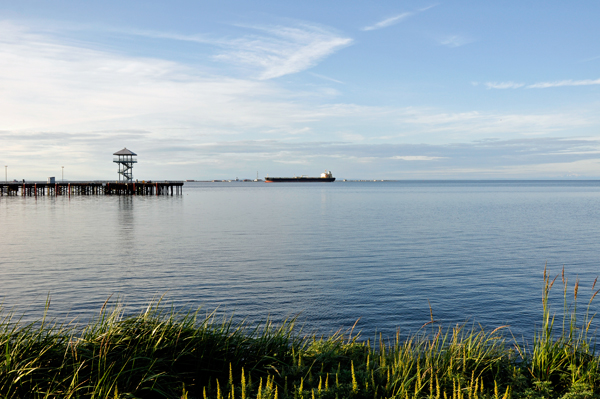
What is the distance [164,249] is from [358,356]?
24.4 metres

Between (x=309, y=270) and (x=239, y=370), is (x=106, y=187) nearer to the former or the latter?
(x=309, y=270)

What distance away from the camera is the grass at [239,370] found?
634cm

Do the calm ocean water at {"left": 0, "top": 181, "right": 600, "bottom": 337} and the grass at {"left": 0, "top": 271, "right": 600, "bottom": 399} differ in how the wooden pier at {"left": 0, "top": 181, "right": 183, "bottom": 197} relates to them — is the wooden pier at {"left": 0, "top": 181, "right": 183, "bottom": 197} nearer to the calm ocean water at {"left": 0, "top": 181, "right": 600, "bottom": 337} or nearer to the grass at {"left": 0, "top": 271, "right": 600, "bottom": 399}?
the calm ocean water at {"left": 0, "top": 181, "right": 600, "bottom": 337}

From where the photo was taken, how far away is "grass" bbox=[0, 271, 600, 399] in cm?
634

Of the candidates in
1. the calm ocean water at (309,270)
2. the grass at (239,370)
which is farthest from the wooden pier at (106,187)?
the grass at (239,370)

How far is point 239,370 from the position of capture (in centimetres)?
755

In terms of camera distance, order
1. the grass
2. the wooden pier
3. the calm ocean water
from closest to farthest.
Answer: the grass < the calm ocean water < the wooden pier

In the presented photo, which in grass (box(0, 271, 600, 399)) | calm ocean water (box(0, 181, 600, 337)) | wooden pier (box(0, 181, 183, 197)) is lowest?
calm ocean water (box(0, 181, 600, 337))

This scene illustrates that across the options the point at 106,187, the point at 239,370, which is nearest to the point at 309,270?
the point at 239,370

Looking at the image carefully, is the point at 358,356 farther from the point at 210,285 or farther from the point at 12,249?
the point at 12,249

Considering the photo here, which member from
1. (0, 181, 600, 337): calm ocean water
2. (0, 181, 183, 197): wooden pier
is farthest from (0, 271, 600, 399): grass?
(0, 181, 183, 197): wooden pier

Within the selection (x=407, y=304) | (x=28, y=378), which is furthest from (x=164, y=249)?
(x=28, y=378)

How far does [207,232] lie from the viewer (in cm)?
4019

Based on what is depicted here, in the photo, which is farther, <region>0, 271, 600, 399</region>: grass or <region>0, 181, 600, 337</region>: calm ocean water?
<region>0, 181, 600, 337</region>: calm ocean water
